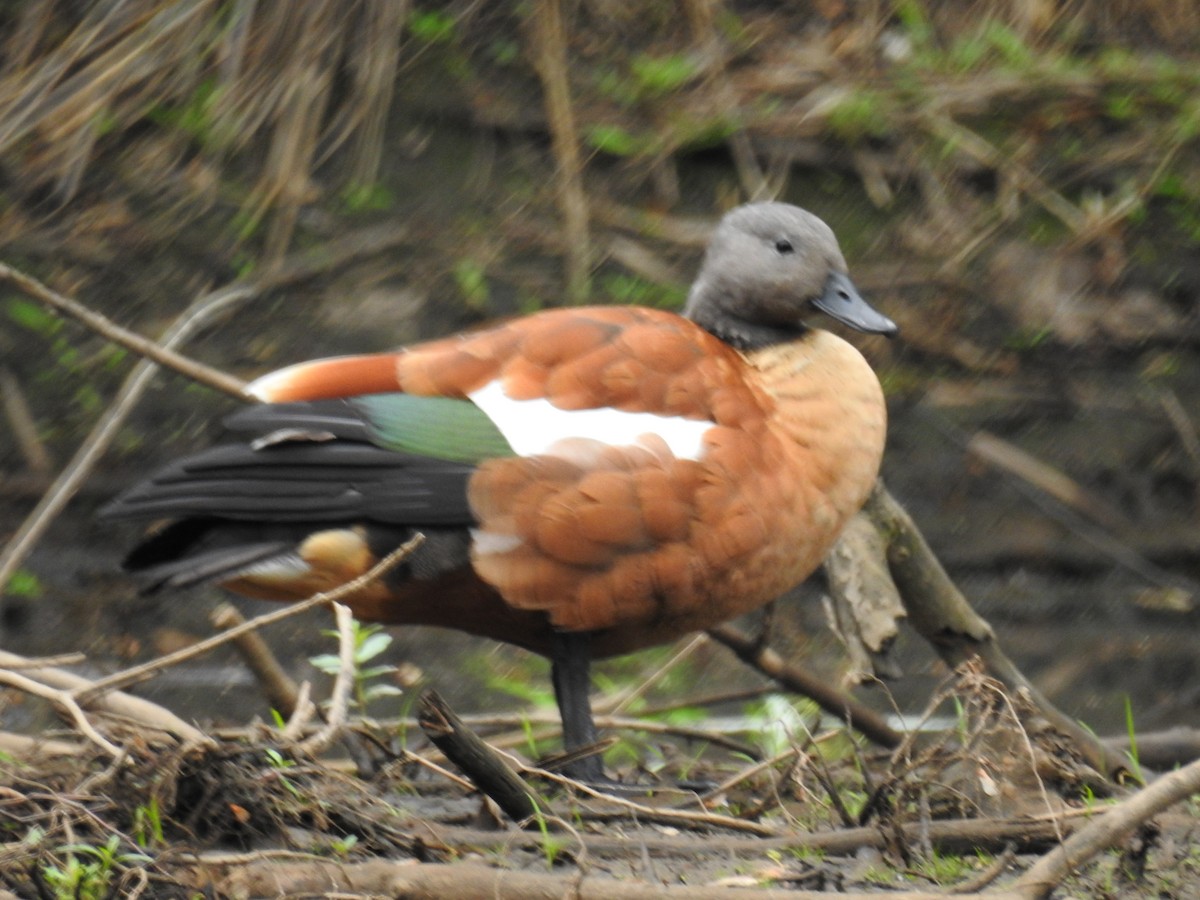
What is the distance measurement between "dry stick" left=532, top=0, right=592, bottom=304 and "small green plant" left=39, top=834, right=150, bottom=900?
3753 millimetres

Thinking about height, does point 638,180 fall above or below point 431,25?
below

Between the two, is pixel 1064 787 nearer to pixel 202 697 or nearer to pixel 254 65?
pixel 202 697

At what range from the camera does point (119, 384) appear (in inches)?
236

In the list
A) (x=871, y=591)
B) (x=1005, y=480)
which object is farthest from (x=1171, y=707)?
(x=871, y=591)

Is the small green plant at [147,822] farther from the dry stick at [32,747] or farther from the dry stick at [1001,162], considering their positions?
the dry stick at [1001,162]

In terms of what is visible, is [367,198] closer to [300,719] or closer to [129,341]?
[129,341]

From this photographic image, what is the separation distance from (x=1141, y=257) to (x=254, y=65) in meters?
3.19

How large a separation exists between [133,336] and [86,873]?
4.97 ft

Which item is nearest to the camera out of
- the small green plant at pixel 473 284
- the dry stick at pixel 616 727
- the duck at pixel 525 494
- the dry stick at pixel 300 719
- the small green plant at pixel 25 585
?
the dry stick at pixel 300 719

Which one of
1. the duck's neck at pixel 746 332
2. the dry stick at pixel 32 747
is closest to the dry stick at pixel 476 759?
the dry stick at pixel 32 747

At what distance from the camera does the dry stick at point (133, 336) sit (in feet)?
12.4

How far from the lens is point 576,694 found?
3703 millimetres

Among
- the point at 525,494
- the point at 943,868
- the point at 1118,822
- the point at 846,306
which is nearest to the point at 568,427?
the point at 525,494

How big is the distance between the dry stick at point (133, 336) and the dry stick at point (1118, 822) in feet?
6.56
